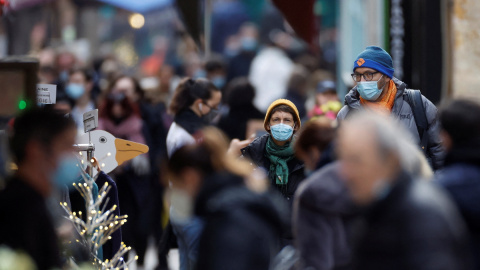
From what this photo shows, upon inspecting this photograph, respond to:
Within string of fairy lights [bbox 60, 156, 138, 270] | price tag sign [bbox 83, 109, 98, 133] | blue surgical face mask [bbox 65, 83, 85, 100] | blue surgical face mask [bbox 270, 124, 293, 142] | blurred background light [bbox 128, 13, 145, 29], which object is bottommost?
string of fairy lights [bbox 60, 156, 138, 270]

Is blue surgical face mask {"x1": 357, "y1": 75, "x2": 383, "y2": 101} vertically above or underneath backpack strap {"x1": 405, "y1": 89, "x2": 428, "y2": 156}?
above

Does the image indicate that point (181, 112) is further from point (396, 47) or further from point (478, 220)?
point (478, 220)

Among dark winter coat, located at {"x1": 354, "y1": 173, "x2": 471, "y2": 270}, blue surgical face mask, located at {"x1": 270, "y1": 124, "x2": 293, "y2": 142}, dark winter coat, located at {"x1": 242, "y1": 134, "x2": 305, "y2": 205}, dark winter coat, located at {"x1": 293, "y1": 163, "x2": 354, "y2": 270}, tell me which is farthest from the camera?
blue surgical face mask, located at {"x1": 270, "y1": 124, "x2": 293, "y2": 142}

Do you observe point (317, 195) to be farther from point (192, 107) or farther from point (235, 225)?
point (192, 107)

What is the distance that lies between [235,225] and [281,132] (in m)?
3.15

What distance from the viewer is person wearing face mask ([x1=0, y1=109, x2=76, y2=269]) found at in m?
4.48

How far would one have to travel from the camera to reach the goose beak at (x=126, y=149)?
7.65 m

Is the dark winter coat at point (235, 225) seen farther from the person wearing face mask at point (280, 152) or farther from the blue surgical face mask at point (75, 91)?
the blue surgical face mask at point (75, 91)

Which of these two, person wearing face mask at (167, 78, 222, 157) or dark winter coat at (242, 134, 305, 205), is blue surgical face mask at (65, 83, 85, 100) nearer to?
person wearing face mask at (167, 78, 222, 157)

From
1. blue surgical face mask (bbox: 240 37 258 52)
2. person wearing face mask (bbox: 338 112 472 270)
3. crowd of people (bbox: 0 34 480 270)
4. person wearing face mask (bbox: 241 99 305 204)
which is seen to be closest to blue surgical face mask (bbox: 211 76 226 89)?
blue surgical face mask (bbox: 240 37 258 52)

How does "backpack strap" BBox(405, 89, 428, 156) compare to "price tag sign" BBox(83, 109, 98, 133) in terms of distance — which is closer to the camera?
"price tag sign" BBox(83, 109, 98, 133)

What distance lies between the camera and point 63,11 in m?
21.2

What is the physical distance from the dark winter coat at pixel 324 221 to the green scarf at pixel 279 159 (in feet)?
6.69

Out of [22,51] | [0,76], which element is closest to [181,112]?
[0,76]
